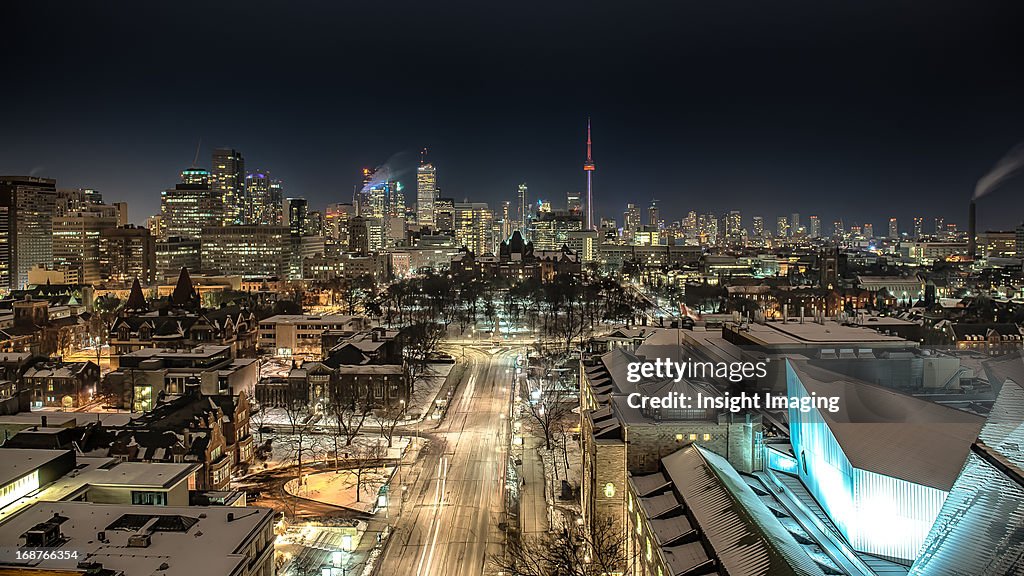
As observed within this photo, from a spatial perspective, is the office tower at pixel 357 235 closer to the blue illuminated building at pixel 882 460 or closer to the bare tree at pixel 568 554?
the bare tree at pixel 568 554

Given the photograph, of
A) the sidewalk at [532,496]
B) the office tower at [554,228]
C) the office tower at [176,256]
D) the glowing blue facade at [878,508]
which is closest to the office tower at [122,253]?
the office tower at [176,256]

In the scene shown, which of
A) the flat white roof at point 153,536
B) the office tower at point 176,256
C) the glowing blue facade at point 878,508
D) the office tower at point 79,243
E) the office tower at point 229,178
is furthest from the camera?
the office tower at point 229,178

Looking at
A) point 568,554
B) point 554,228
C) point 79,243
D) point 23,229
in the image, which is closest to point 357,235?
point 554,228

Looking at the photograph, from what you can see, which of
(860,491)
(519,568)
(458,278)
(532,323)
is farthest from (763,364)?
(458,278)

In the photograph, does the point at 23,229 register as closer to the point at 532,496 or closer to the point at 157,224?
the point at 157,224

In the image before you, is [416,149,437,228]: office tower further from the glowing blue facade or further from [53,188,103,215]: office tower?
the glowing blue facade

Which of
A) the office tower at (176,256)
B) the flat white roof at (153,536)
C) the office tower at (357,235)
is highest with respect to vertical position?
the office tower at (357,235)

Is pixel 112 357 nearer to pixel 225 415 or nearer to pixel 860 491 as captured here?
pixel 225 415
